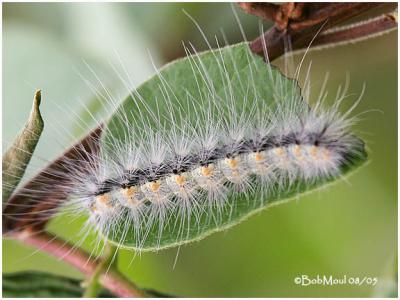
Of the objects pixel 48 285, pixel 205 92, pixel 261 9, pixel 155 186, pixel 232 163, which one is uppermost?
pixel 261 9

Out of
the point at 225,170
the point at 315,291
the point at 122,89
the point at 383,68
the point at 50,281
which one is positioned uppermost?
the point at 383,68

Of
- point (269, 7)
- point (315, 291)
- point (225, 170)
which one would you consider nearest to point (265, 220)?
point (315, 291)

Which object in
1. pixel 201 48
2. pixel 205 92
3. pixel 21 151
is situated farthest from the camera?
pixel 201 48

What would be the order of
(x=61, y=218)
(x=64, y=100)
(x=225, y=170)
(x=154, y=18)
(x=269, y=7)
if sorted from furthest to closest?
(x=154, y=18)
(x=64, y=100)
(x=61, y=218)
(x=225, y=170)
(x=269, y=7)

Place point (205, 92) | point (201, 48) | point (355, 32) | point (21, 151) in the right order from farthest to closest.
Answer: point (201, 48) → point (205, 92) → point (355, 32) → point (21, 151)

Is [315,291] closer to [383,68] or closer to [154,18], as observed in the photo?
[383,68]

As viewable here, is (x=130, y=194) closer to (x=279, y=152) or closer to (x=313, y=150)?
(x=279, y=152)

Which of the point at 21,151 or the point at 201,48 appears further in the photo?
the point at 201,48

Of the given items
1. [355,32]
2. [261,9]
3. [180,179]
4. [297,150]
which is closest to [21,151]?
[180,179]
